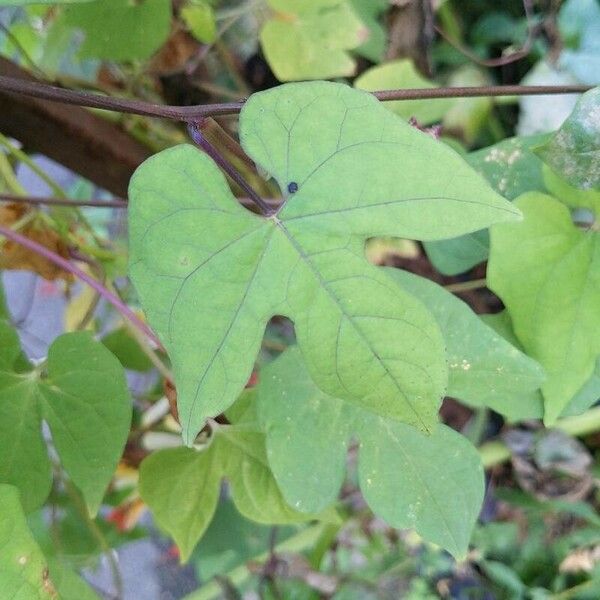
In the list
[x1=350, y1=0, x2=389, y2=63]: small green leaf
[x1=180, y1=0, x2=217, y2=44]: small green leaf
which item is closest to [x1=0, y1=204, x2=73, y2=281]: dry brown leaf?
[x1=180, y1=0, x2=217, y2=44]: small green leaf

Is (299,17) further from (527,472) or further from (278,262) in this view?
(527,472)

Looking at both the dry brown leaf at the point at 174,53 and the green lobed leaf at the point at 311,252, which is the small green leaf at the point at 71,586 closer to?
the green lobed leaf at the point at 311,252

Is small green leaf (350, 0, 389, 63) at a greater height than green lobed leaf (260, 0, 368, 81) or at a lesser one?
lesser

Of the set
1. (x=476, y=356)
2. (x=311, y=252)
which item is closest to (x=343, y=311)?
(x=311, y=252)

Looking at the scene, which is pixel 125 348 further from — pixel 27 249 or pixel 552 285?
pixel 552 285

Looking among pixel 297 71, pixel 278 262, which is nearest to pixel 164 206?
pixel 278 262

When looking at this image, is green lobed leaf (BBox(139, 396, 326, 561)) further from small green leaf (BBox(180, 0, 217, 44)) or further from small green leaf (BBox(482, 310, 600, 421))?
small green leaf (BBox(180, 0, 217, 44))
